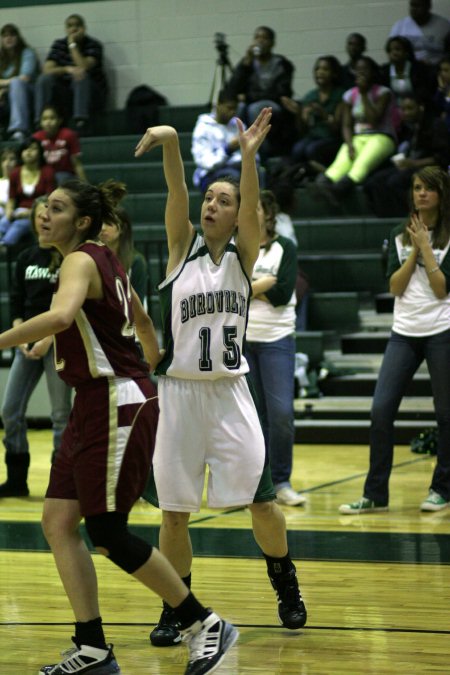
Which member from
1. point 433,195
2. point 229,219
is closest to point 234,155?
point 433,195

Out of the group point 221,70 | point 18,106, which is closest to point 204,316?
point 221,70

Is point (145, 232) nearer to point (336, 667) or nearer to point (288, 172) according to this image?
point (288, 172)

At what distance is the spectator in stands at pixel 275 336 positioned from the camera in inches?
247

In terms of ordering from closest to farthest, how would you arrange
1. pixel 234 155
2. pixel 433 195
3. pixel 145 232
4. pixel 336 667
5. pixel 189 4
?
pixel 336 667
pixel 433 195
pixel 234 155
pixel 145 232
pixel 189 4

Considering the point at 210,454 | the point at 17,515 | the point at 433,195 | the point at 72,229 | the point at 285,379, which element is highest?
the point at 72,229

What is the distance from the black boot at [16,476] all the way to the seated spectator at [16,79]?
21.3 ft

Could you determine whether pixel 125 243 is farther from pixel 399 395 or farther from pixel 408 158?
pixel 408 158

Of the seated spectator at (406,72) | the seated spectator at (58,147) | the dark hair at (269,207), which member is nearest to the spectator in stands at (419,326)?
the dark hair at (269,207)

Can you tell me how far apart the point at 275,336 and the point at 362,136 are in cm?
503

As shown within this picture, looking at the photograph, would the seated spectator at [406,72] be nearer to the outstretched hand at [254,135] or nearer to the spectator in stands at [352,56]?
the spectator in stands at [352,56]

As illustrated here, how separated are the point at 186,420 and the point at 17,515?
8.77 ft

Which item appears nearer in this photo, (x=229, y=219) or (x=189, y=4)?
(x=229, y=219)

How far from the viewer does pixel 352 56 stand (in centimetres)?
1144

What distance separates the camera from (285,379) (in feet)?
20.7
